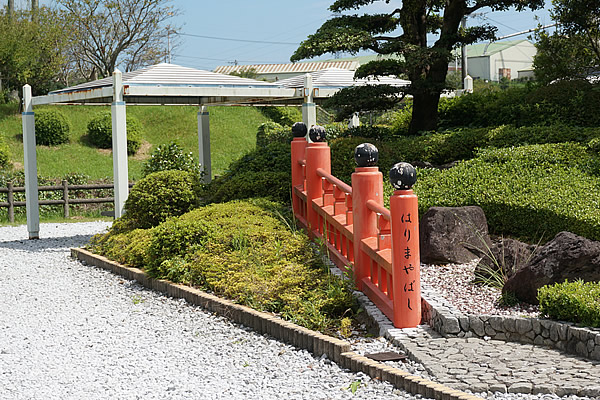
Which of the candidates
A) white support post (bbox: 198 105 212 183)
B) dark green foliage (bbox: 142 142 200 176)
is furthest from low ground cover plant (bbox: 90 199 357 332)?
white support post (bbox: 198 105 212 183)

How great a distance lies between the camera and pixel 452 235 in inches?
260

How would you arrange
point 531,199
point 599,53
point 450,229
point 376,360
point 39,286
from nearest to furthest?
point 376,360 → point 450,229 → point 531,199 → point 39,286 → point 599,53

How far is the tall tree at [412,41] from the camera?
10734 mm

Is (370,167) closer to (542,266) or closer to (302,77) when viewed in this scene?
(542,266)

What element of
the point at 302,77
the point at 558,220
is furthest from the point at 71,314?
the point at 302,77

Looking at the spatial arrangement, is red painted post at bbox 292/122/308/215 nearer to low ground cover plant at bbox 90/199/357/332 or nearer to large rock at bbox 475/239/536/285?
low ground cover plant at bbox 90/199/357/332

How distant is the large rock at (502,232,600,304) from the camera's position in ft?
16.7

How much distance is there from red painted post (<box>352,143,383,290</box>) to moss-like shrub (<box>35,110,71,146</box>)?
847 inches

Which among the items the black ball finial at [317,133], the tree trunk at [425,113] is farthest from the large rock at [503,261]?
the tree trunk at [425,113]

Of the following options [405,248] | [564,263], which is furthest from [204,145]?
[564,263]

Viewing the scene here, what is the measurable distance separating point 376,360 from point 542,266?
1532mm

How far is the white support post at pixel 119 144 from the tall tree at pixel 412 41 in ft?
9.22

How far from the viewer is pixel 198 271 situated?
7.22 meters

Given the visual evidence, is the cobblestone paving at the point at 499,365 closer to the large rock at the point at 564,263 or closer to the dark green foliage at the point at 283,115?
the large rock at the point at 564,263
